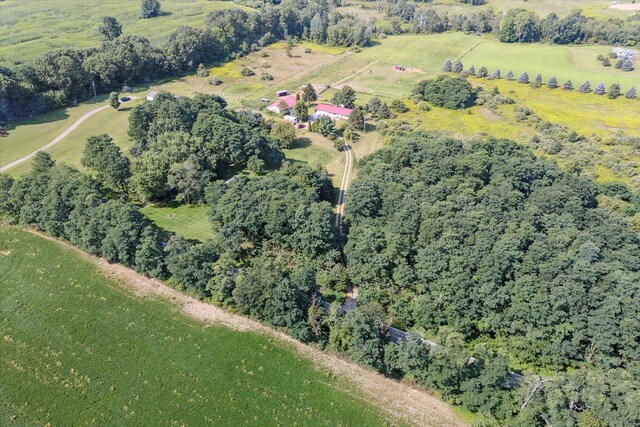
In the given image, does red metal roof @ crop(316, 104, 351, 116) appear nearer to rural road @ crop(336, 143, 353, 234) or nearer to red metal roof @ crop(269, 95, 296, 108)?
red metal roof @ crop(269, 95, 296, 108)

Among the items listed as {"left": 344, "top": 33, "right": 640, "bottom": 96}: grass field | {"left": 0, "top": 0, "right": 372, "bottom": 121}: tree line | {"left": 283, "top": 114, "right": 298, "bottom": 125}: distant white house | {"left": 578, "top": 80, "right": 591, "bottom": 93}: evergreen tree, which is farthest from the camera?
{"left": 344, "top": 33, "right": 640, "bottom": 96}: grass field

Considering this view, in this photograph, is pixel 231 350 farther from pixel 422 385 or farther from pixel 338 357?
pixel 422 385

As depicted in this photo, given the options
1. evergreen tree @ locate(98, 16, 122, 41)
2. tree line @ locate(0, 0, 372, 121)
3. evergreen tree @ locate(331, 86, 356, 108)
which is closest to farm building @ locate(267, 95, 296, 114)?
evergreen tree @ locate(331, 86, 356, 108)

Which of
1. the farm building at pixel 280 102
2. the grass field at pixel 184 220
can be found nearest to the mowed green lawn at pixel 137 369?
the grass field at pixel 184 220

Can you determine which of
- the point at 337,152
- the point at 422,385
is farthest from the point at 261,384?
the point at 337,152

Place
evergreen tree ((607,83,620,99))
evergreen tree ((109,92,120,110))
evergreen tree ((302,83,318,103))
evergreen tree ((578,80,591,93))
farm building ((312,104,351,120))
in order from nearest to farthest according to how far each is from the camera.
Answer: evergreen tree ((109,92,120,110))
farm building ((312,104,351,120))
evergreen tree ((302,83,318,103))
evergreen tree ((607,83,620,99))
evergreen tree ((578,80,591,93))
